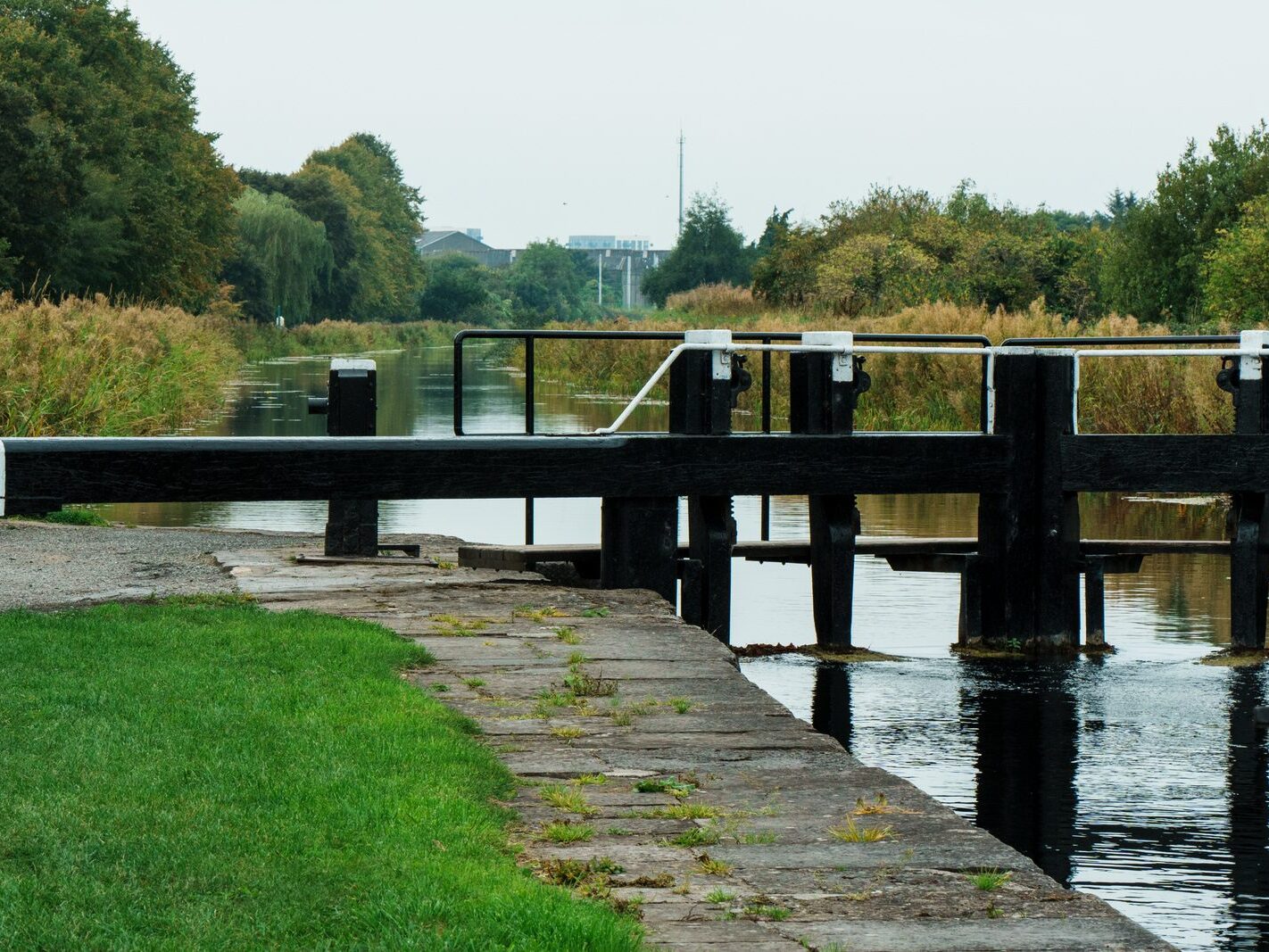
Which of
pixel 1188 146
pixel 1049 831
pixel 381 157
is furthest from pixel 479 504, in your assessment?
pixel 381 157

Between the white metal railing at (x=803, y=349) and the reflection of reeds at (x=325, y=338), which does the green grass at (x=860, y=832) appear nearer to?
the white metal railing at (x=803, y=349)

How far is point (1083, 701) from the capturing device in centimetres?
1007

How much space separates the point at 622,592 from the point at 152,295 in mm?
54899

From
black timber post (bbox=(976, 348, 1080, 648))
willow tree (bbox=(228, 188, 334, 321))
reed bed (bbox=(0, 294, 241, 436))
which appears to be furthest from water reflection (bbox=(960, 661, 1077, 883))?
willow tree (bbox=(228, 188, 334, 321))

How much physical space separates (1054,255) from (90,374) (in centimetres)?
2785

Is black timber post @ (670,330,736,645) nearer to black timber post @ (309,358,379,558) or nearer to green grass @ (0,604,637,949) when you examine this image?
black timber post @ (309,358,379,558)

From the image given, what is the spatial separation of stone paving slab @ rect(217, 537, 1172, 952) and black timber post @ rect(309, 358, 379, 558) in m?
2.30

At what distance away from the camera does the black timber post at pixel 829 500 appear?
36.2 feet

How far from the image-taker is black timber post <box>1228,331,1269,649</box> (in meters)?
11.5

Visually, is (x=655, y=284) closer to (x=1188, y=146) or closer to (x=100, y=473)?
(x=1188, y=146)

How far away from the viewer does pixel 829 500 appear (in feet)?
37.8

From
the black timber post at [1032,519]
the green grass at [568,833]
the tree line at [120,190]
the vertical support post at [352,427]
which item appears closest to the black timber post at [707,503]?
the black timber post at [1032,519]

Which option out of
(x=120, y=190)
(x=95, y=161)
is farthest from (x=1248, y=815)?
(x=95, y=161)

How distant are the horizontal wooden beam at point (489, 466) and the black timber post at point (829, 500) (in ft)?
0.93
